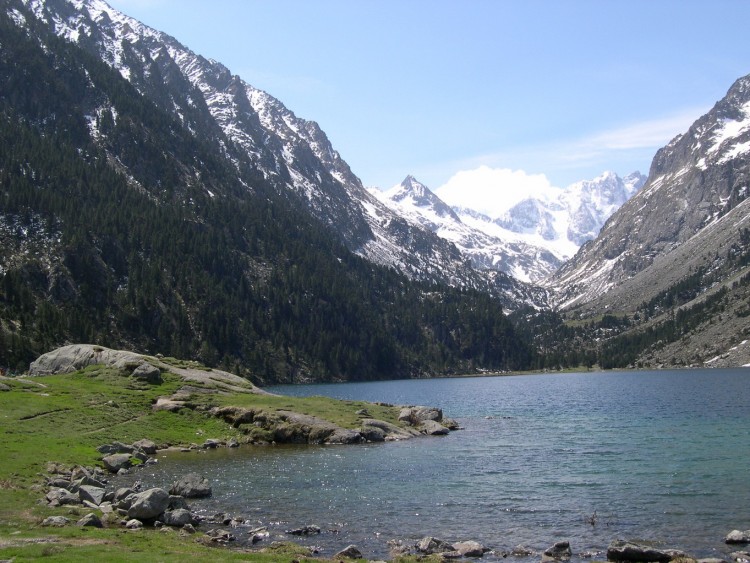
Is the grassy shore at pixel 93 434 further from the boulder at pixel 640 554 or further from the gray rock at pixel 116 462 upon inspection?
the boulder at pixel 640 554

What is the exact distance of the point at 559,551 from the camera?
34.6m

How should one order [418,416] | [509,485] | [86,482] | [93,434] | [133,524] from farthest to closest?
[418,416] → [93,434] → [509,485] → [86,482] → [133,524]

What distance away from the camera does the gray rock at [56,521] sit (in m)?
35.5

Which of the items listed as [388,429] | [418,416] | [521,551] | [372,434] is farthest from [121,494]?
[418,416]

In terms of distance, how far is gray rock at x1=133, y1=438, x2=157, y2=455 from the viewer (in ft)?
226

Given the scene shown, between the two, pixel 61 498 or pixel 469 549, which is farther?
pixel 61 498

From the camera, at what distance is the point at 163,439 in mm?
75500

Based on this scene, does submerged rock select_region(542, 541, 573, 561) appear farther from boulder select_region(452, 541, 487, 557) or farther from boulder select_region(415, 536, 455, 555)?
boulder select_region(415, 536, 455, 555)

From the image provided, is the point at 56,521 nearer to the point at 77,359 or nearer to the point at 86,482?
the point at 86,482

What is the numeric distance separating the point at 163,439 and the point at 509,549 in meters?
50.6

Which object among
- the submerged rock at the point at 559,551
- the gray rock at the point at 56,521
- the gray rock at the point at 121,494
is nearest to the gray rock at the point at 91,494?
the gray rock at the point at 121,494

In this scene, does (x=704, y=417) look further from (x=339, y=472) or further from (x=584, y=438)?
(x=339, y=472)

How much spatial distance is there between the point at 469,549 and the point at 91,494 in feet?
85.1

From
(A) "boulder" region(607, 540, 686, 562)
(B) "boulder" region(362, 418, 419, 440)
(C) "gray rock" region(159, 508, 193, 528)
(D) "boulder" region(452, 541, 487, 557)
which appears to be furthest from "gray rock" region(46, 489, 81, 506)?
(B) "boulder" region(362, 418, 419, 440)
